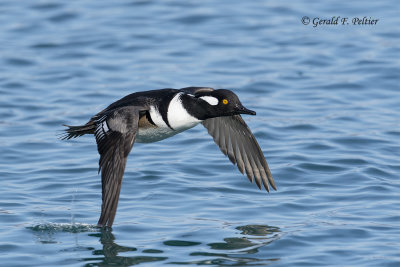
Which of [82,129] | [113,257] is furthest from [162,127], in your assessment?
[113,257]

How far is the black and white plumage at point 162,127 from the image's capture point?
27.8 feet

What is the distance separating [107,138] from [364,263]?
9.43 feet

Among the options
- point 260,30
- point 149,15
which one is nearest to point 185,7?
point 149,15

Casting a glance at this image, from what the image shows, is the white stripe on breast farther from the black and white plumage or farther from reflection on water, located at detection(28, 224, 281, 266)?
reflection on water, located at detection(28, 224, 281, 266)

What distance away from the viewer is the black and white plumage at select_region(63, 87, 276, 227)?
8.47m

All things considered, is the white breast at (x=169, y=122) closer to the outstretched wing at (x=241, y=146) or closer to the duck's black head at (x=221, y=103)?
the duck's black head at (x=221, y=103)

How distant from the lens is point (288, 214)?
978 cm

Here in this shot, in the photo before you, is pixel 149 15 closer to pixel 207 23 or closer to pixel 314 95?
pixel 207 23

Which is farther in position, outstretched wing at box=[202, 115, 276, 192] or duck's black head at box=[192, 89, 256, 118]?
outstretched wing at box=[202, 115, 276, 192]

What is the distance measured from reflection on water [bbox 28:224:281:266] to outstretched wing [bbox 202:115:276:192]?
1142mm
